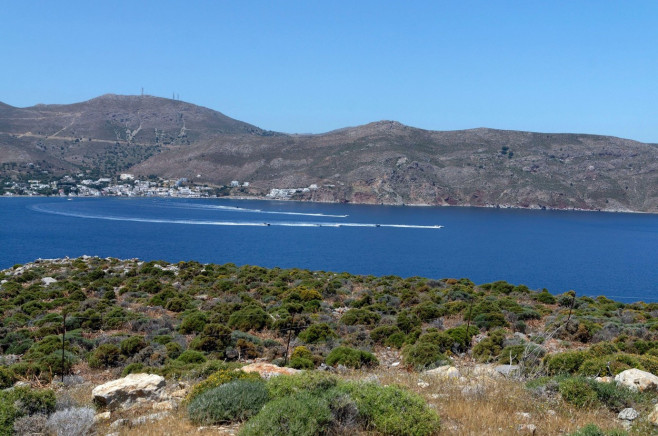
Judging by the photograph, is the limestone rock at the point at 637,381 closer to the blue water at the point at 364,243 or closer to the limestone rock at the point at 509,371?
the limestone rock at the point at 509,371

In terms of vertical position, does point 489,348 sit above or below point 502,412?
below

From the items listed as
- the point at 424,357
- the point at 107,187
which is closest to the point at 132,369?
the point at 424,357

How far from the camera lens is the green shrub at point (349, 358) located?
1008cm

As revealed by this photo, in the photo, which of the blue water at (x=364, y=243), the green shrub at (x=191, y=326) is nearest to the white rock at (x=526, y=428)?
the green shrub at (x=191, y=326)

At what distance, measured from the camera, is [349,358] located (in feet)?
33.4

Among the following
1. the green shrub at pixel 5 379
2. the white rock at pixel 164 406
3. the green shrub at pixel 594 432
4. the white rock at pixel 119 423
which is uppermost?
the green shrub at pixel 594 432

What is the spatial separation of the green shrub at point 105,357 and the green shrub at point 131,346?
0.80 ft

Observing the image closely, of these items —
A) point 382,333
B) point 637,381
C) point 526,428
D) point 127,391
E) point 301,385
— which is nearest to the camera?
point 526,428

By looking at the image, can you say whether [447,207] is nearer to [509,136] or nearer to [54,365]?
[509,136]

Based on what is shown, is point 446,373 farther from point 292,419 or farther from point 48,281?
point 48,281

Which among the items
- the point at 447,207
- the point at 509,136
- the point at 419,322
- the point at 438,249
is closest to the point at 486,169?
the point at 447,207

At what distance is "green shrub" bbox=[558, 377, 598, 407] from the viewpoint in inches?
223

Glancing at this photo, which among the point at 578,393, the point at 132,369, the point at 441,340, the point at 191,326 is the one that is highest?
the point at 578,393

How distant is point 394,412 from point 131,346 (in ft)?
27.6
